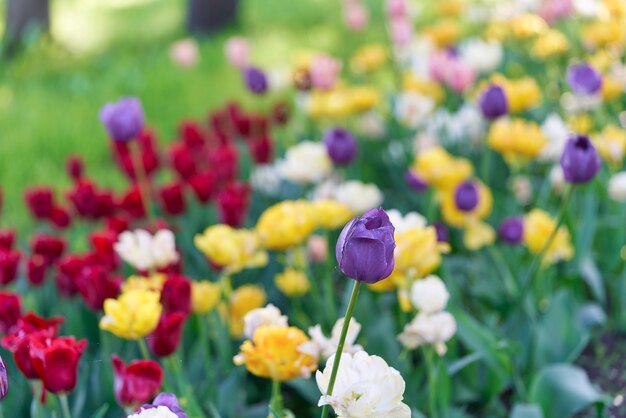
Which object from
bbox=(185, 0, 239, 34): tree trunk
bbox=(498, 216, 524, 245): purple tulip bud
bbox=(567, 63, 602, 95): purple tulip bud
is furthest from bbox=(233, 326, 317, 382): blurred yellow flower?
bbox=(185, 0, 239, 34): tree trunk

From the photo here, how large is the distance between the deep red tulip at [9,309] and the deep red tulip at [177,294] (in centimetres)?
27

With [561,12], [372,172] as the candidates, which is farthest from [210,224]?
[561,12]

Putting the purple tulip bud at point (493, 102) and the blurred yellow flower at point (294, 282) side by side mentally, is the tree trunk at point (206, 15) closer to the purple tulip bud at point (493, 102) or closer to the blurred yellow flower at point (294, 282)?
the purple tulip bud at point (493, 102)

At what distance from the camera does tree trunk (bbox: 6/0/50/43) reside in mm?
6168

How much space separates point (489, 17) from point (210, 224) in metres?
3.15

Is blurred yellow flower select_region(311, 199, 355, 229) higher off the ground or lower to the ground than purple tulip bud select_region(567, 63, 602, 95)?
lower

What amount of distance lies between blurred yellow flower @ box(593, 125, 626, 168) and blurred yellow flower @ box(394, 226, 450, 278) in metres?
1.06

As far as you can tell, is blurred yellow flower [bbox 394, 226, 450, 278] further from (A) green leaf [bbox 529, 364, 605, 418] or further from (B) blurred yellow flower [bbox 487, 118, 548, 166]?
(B) blurred yellow flower [bbox 487, 118, 548, 166]

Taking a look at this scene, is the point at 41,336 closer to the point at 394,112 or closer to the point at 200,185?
the point at 200,185

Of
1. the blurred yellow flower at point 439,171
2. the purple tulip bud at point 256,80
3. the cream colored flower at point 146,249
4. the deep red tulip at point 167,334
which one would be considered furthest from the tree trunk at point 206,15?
the deep red tulip at point 167,334

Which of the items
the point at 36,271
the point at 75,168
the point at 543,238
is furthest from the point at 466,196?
the point at 75,168

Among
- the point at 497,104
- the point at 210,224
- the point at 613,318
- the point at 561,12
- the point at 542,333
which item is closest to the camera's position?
the point at 542,333

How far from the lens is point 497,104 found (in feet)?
8.00

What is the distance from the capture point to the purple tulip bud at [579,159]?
1.69 metres
